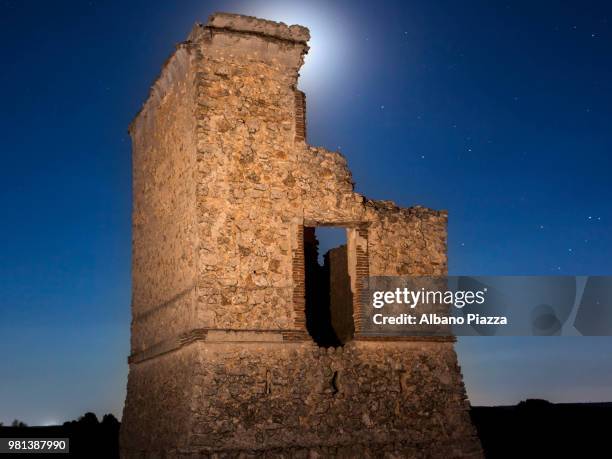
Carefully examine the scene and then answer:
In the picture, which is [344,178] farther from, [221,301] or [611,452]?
[611,452]

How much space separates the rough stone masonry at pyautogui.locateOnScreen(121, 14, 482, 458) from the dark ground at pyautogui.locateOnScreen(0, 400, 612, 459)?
296 inches

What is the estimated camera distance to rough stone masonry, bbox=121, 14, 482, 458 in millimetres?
12109

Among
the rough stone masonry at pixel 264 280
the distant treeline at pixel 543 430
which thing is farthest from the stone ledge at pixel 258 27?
the distant treeline at pixel 543 430

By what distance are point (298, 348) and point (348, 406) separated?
1129 millimetres

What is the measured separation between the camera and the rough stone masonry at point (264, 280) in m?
12.1

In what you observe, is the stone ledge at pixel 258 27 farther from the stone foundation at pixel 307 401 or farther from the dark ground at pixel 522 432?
the dark ground at pixel 522 432

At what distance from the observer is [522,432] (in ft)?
81.1

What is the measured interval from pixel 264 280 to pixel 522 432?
14.8m

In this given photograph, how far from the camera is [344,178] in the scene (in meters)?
13.4

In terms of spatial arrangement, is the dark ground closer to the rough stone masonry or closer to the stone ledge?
the rough stone masonry

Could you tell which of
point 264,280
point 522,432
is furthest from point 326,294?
point 522,432

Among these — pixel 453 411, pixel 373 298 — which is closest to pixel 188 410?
pixel 373 298

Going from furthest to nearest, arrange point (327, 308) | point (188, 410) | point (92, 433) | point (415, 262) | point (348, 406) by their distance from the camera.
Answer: point (92, 433) → point (327, 308) → point (415, 262) → point (348, 406) → point (188, 410)

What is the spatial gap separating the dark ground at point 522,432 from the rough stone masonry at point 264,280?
7.52 meters
